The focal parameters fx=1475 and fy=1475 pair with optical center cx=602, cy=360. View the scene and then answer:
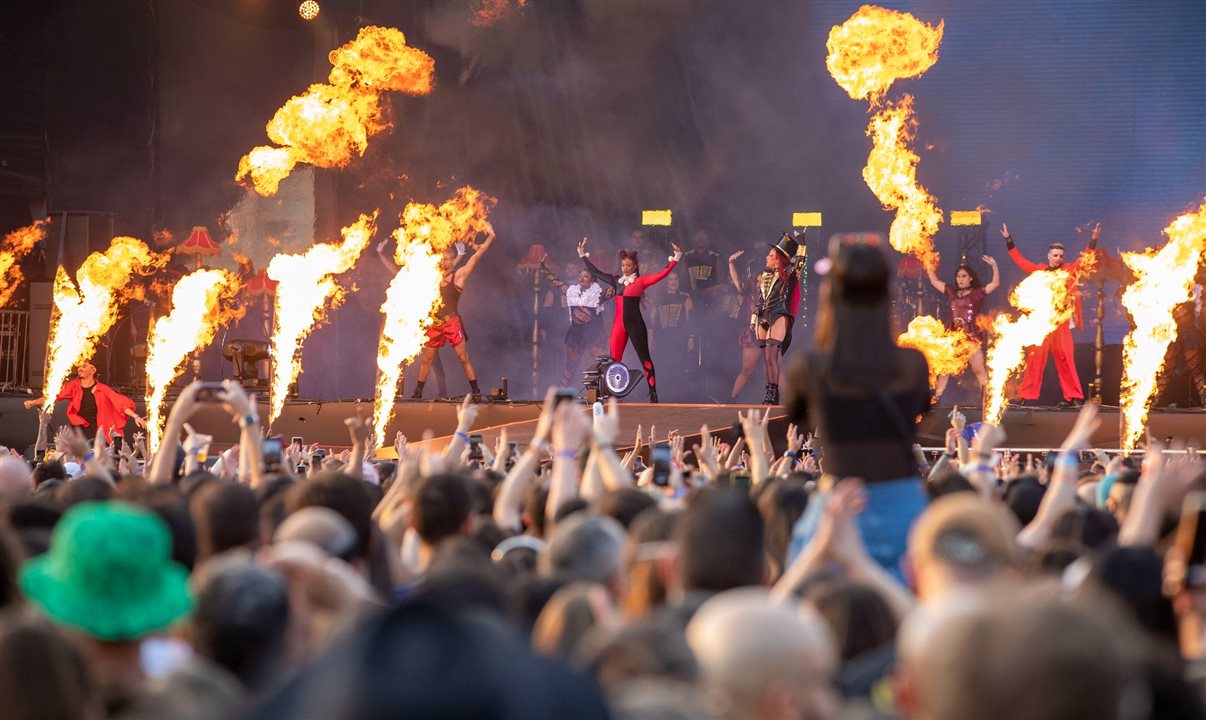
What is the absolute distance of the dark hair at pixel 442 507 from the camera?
3449mm

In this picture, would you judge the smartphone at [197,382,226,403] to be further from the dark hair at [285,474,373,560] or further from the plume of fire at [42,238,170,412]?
the plume of fire at [42,238,170,412]

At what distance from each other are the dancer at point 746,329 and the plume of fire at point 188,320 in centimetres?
602

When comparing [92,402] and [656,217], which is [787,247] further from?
[92,402]

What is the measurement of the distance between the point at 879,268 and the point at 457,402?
1151 cm

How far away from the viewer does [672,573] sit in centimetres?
278

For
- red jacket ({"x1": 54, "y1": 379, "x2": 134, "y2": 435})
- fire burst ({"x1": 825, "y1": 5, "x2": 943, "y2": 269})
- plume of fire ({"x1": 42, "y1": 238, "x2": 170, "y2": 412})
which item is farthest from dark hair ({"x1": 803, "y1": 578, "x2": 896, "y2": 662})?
plume of fire ({"x1": 42, "y1": 238, "x2": 170, "y2": 412})

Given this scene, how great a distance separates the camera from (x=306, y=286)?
17359 mm

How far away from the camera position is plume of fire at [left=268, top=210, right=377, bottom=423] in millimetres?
16812

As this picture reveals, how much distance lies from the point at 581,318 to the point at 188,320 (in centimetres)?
459

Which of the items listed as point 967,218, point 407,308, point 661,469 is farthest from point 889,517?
point 967,218

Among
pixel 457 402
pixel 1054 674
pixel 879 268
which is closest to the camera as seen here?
pixel 1054 674

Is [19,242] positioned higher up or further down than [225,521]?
higher up

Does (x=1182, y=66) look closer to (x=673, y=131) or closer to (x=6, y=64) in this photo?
(x=673, y=131)

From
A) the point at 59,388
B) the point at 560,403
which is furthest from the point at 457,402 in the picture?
the point at 560,403
